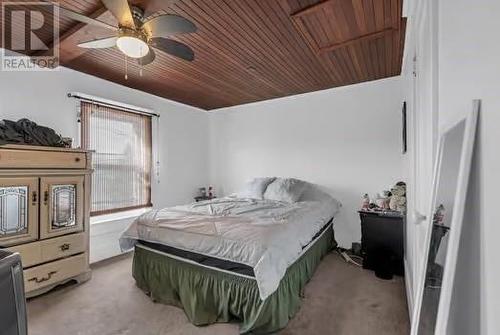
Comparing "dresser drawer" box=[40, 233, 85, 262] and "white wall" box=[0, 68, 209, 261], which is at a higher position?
"white wall" box=[0, 68, 209, 261]

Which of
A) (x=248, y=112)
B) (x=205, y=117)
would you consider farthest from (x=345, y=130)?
(x=205, y=117)

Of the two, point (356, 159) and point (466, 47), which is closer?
point (466, 47)

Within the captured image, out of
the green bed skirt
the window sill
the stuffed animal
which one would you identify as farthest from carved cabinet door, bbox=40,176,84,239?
the stuffed animal

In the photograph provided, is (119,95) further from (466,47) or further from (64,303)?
(466,47)

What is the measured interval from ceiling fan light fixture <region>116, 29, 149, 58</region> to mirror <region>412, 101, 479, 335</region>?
191cm

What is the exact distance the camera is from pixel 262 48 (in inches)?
104

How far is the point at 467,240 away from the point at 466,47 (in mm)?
576

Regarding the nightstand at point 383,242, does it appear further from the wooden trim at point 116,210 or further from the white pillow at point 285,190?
the wooden trim at point 116,210

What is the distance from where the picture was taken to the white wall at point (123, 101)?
273cm

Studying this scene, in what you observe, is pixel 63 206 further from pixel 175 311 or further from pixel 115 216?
pixel 175 311

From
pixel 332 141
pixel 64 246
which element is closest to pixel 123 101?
pixel 64 246

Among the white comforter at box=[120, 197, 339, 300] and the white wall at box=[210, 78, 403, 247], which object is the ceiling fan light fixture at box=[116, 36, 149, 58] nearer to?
the white comforter at box=[120, 197, 339, 300]

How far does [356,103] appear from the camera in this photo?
371 centimetres

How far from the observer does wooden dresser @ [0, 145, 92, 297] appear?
7.36 ft
